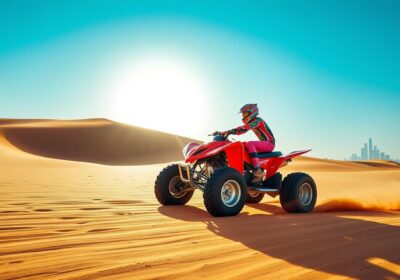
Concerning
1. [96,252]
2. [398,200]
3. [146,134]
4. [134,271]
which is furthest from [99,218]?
[146,134]

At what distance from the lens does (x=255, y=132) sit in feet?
22.2

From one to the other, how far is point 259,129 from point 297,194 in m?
A: 1.41

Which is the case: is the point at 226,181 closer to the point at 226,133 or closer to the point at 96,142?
the point at 226,133

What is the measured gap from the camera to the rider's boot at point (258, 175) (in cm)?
635

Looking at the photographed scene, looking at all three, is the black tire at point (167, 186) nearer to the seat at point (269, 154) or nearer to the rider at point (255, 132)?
the rider at point (255, 132)

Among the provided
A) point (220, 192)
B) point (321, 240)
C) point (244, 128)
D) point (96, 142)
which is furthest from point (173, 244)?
point (96, 142)

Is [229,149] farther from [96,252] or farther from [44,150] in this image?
[44,150]

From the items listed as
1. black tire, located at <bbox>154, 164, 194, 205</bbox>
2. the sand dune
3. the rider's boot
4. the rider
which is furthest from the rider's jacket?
the sand dune

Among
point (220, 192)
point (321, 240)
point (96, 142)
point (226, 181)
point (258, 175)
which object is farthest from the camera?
point (96, 142)

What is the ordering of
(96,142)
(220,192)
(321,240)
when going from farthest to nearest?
(96,142) < (220,192) < (321,240)

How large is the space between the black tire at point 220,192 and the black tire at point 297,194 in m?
1.18

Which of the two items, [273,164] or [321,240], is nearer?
[321,240]

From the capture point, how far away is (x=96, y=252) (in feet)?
9.42

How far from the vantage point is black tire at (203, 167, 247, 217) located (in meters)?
5.13
